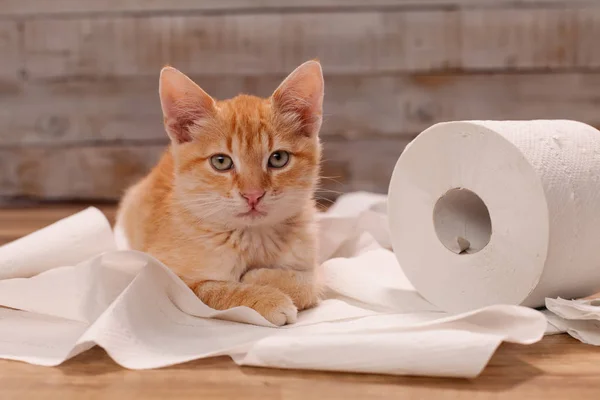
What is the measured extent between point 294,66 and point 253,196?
5.24ft

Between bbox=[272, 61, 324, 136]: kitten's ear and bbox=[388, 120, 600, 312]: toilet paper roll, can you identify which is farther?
bbox=[272, 61, 324, 136]: kitten's ear

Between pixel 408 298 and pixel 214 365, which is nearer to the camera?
pixel 214 365

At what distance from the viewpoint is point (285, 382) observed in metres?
0.93

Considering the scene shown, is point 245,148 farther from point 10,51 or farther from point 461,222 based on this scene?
point 10,51

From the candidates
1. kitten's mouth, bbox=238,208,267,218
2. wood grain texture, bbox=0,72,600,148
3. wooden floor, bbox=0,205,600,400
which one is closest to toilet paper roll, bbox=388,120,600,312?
wooden floor, bbox=0,205,600,400

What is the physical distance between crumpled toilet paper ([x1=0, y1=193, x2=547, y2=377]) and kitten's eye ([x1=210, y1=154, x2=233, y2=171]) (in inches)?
8.4

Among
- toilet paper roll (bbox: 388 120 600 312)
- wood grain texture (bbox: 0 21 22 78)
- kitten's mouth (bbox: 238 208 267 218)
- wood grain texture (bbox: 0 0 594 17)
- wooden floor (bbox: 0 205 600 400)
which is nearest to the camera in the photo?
wooden floor (bbox: 0 205 600 400)

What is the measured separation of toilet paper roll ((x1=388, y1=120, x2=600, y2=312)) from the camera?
108 centimetres

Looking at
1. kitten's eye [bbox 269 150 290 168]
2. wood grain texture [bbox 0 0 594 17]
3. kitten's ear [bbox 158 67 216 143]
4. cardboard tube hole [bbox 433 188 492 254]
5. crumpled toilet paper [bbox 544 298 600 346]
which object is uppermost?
wood grain texture [bbox 0 0 594 17]

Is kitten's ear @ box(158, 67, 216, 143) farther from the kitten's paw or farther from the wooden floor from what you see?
the wooden floor

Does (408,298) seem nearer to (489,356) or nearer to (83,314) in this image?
(489,356)

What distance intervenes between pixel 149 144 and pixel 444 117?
1218 millimetres

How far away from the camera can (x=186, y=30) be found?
2652 millimetres

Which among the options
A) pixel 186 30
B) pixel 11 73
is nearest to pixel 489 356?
pixel 186 30
